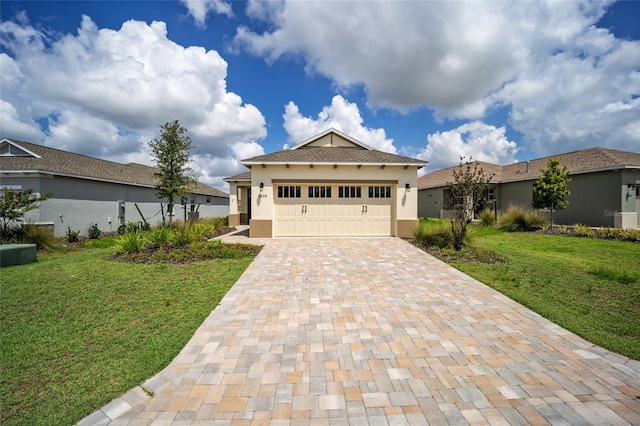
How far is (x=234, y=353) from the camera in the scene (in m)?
3.48

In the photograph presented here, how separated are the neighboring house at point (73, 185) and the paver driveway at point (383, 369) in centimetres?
1338

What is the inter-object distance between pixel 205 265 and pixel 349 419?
689 centimetres

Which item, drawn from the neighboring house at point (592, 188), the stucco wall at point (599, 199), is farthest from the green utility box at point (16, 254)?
the stucco wall at point (599, 199)

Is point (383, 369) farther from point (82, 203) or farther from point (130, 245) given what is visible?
point (82, 203)

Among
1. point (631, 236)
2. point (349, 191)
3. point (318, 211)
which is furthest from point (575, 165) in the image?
point (318, 211)

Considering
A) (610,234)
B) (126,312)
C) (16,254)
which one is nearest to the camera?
(126,312)

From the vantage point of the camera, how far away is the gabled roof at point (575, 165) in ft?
53.5

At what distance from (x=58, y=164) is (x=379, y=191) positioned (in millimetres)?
17300

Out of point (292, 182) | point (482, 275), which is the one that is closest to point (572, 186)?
point (482, 275)

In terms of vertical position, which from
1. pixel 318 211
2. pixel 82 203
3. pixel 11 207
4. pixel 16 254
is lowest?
pixel 16 254

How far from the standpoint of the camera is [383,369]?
3.16 metres

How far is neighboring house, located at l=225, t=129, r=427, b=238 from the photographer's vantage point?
1320cm

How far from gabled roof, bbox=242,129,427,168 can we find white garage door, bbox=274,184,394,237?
1.31 m

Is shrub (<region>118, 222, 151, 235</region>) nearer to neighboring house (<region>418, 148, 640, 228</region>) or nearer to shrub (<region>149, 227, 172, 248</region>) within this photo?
shrub (<region>149, 227, 172, 248</region>)
